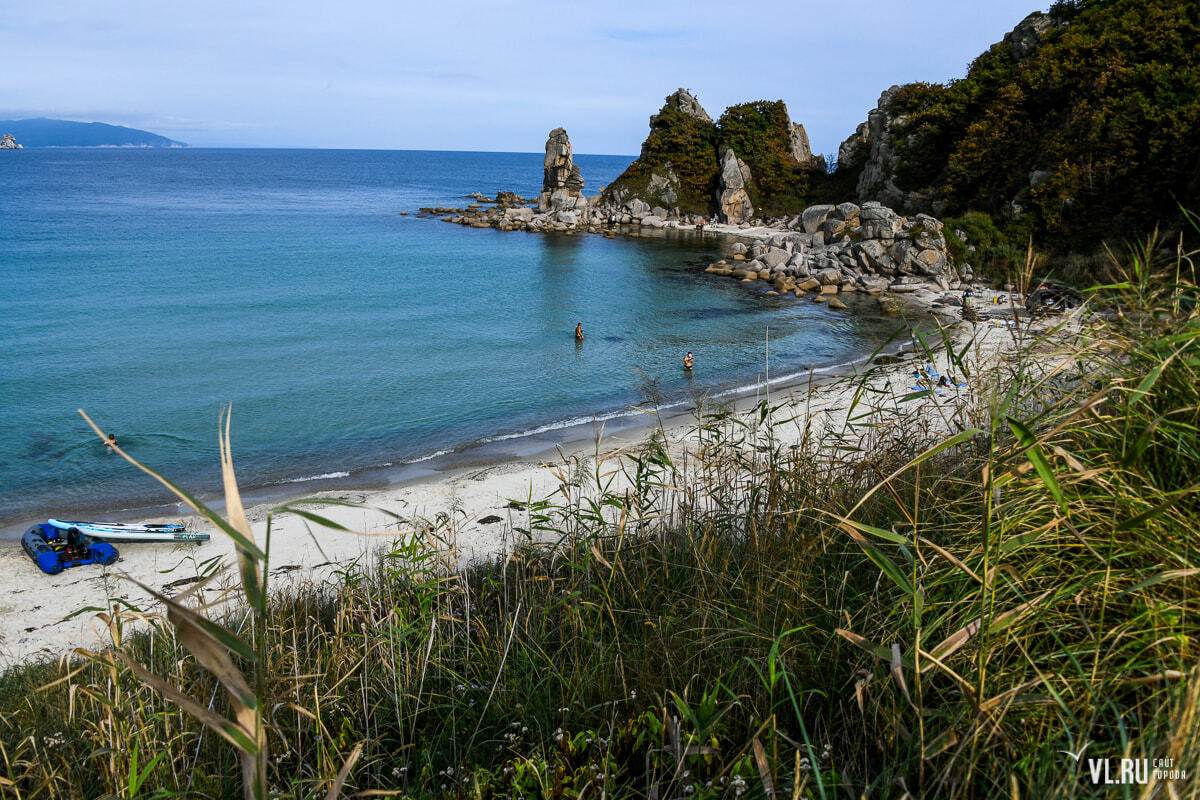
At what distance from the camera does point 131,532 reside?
11.5m

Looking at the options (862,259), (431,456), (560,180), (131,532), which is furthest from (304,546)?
(560,180)

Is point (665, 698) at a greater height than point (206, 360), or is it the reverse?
point (665, 698)

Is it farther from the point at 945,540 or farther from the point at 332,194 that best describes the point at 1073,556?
the point at 332,194

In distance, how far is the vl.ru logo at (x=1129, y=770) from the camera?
69.5 inches

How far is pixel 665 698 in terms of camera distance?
300cm

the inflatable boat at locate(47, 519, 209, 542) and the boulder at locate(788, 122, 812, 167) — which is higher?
the boulder at locate(788, 122, 812, 167)

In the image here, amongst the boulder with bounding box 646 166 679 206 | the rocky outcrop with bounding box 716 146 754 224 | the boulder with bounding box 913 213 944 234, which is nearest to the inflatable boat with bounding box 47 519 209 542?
the boulder with bounding box 913 213 944 234

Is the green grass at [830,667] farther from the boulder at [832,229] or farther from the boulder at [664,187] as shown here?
the boulder at [664,187]

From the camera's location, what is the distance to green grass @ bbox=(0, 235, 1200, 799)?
2158mm

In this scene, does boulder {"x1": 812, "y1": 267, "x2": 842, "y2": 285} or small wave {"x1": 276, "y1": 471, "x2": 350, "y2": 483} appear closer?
small wave {"x1": 276, "y1": 471, "x2": 350, "y2": 483}

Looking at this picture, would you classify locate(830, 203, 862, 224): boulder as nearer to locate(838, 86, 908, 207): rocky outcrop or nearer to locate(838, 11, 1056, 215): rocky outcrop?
locate(838, 11, 1056, 215): rocky outcrop

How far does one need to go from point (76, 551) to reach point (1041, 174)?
40.1 m

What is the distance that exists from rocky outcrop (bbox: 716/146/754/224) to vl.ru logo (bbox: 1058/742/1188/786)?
60429 mm

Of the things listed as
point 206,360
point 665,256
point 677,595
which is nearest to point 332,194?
point 665,256
